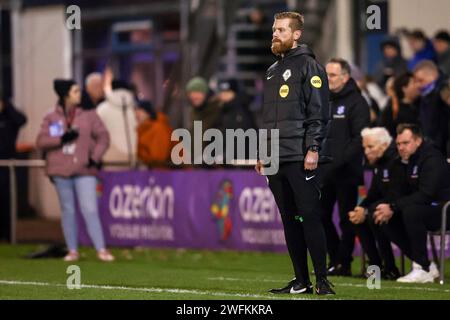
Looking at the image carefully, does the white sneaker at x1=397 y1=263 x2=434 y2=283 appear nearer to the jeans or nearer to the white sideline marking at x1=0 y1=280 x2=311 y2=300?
the white sideline marking at x1=0 y1=280 x2=311 y2=300

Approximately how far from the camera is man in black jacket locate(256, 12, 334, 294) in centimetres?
1058

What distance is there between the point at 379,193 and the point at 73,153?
4102 millimetres

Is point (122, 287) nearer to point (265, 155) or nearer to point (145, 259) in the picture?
point (265, 155)

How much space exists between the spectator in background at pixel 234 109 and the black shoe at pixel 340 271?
4.62 meters

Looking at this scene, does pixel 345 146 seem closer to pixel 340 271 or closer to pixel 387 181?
pixel 387 181

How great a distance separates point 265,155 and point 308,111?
0.53m

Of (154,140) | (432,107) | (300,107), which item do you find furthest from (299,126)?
(154,140)

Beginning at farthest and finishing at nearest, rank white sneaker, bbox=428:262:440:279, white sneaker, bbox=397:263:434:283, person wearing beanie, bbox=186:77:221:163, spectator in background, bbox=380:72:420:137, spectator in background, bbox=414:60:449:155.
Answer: person wearing beanie, bbox=186:77:221:163, spectator in background, bbox=380:72:420:137, spectator in background, bbox=414:60:449:155, white sneaker, bbox=428:262:440:279, white sneaker, bbox=397:263:434:283

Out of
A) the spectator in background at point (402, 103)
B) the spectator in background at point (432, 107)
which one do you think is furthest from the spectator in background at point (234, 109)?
the spectator in background at point (432, 107)

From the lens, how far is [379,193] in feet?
44.6

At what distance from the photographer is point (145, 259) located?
54.4 ft

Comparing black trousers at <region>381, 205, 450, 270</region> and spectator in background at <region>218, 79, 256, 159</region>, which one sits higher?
spectator in background at <region>218, 79, 256, 159</region>

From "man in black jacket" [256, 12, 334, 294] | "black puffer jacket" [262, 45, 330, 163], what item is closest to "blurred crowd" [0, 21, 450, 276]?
"man in black jacket" [256, 12, 334, 294]
